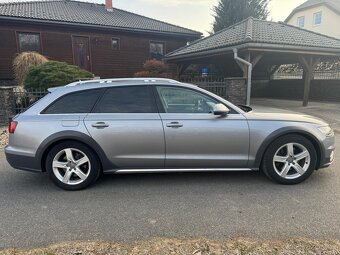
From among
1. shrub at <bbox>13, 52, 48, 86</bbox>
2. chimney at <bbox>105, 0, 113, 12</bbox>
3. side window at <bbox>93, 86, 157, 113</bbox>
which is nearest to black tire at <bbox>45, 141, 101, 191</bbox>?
side window at <bbox>93, 86, 157, 113</bbox>

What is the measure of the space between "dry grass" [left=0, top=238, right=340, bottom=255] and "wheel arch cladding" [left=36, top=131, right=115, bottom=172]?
4.61ft

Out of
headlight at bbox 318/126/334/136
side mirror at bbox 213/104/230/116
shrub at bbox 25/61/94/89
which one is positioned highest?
shrub at bbox 25/61/94/89

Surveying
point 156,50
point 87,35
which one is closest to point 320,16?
point 156,50

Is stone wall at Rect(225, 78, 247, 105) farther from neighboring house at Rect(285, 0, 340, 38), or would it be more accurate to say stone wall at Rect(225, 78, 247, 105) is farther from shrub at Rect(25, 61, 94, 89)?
neighboring house at Rect(285, 0, 340, 38)

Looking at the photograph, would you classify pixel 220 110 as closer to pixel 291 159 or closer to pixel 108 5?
pixel 291 159

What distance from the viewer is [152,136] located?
376 cm

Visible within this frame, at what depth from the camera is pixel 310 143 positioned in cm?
389

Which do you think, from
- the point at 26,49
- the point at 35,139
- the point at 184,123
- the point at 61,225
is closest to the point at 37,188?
the point at 35,139

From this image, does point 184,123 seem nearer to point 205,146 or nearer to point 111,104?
point 205,146

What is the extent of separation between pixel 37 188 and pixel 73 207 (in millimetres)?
962

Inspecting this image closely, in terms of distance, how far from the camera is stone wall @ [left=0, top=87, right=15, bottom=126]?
862 centimetres

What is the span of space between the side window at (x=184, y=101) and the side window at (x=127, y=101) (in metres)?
0.20

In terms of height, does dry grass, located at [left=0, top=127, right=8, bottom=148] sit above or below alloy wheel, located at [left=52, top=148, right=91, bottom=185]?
below

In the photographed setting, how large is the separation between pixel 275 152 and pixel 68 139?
291 cm
